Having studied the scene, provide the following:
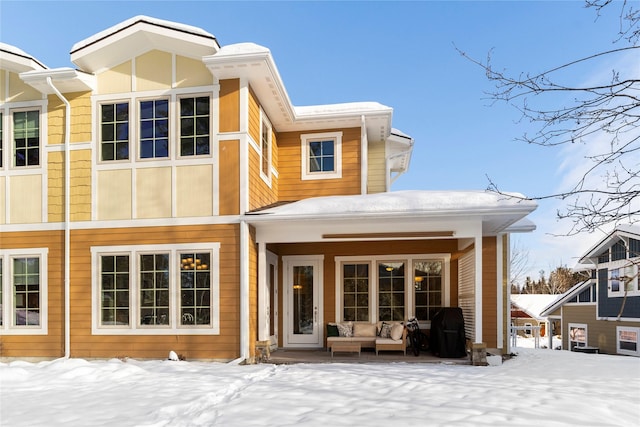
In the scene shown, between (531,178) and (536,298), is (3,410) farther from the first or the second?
(536,298)

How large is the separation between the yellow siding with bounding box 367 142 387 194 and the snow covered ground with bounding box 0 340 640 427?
475 cm

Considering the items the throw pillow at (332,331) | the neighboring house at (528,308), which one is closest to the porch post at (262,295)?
the throw pillow at (332,331)

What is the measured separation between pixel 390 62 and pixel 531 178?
4.20 meters

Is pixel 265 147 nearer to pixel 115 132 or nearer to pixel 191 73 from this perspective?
pixel 191 73

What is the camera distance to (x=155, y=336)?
311 inches

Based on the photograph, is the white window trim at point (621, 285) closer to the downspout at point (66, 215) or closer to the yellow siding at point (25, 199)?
the downspout at point (66, 215)

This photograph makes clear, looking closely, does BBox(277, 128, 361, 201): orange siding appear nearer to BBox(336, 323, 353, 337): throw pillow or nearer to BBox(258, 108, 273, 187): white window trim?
BBox(258, 108, 273, 187): white window trim

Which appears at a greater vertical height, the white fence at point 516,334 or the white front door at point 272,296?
the white front door at point 272,296

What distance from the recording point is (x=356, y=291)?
385 inches

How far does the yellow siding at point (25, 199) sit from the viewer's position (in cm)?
852

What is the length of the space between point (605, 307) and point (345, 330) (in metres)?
12.5

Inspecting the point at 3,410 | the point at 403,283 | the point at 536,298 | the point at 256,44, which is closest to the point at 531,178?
the point at 403,283

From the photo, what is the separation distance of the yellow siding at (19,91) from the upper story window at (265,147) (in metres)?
4.36

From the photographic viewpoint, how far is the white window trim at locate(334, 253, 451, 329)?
9.55 meters
